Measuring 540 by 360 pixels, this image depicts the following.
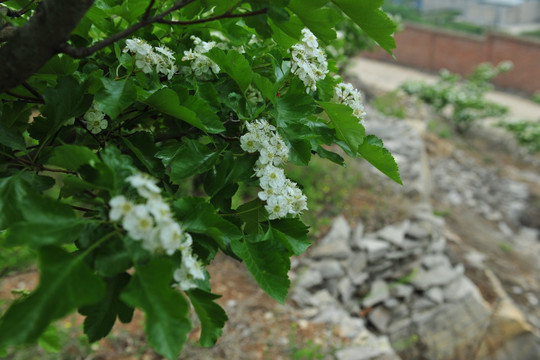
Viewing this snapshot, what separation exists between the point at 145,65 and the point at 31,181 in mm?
287

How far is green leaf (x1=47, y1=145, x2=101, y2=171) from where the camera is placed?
26.0 inches

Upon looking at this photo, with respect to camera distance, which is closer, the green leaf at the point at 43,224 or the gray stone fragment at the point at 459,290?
the green leaf at the point at 43,224

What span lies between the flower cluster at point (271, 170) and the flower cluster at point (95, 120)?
26cm

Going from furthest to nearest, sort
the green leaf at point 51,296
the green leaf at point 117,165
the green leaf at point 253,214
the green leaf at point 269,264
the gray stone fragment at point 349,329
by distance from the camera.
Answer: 1. the gray stone fragment at point 349,329
2. the green leaf at point 253,214
3. the green leaf at point 269,264
4. the green leaf at point 117,165
5. the green leaf at point 51,296

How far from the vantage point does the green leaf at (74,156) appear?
660mm

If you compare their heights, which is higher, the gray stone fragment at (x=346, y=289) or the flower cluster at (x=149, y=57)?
the flower cluster at (x=149, y=57)

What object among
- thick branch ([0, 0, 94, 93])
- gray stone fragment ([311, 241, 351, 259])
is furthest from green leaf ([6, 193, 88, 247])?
gray stone fragment ([311, 241, 351, 259])

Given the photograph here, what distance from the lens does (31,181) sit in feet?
2.55

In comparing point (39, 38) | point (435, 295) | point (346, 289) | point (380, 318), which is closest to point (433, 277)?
point (435, 295)

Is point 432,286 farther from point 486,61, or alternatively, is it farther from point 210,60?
point 486,61

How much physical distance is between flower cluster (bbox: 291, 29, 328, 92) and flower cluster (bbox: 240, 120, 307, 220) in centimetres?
13

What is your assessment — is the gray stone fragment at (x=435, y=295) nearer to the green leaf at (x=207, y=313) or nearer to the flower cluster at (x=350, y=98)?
the flower cluster at (x=350, y=98)

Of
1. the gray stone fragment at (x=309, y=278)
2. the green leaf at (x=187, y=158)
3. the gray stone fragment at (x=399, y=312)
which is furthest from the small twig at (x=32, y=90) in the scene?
the gray stone fragment at (x=399, y=312)

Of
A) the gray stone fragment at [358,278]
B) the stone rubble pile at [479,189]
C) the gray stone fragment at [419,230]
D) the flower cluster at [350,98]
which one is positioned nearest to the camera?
the flower cluster at [350,98]
